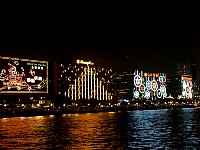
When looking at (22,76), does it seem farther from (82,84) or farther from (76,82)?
(82,84)

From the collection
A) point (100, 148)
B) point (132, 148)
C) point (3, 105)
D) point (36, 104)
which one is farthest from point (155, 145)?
point (36, 104)

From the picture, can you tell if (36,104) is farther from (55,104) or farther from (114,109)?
(114,109)

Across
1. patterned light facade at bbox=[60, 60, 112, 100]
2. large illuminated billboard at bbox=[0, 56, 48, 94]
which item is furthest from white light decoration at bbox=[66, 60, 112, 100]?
large illuminated billboard at bbox=[0, 56, 48, 94]

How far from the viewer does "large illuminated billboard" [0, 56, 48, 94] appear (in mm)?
144500

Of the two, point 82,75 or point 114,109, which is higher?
point 82,75

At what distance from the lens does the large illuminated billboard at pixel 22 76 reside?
144 m

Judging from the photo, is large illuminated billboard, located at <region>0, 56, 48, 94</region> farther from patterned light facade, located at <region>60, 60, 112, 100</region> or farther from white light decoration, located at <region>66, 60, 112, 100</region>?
white light decoration, located at <region>66, 60, 112, 100</region>

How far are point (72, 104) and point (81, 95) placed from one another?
15754 millimetres

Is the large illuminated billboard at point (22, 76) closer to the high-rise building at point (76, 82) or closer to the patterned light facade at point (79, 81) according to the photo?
the high-rise building at point (76, 82)

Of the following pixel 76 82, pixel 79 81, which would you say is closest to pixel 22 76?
pixel 76 82

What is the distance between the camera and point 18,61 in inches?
5901

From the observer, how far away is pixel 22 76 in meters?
150

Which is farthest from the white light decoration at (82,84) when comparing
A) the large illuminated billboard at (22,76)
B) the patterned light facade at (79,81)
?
the large illuminated billboard at (22,76)

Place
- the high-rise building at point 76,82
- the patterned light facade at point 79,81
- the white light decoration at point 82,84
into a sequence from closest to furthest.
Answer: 1. the high-rise building at point 76,82
2. the patterned light facade at point 79,81
3. the white light decoration at point 82,84
